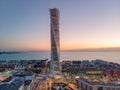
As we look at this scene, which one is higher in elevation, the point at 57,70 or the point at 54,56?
the point at 54,56

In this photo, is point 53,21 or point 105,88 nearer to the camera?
point 105,88

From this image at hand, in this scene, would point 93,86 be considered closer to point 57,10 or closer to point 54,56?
point 54,56

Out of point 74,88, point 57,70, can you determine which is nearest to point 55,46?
point 57,70

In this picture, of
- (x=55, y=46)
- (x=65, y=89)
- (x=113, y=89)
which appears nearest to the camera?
(x=113, y=89)

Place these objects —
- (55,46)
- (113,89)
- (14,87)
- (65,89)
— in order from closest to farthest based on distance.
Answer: (14,87), (113,89), (65,89), (55,46)

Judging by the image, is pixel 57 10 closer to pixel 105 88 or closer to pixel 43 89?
pixel 43 89

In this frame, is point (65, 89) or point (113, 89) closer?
point (113, 89)

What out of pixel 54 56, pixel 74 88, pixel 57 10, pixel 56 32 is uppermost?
pixel 57 10

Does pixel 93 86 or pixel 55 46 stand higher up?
pixel 55 46

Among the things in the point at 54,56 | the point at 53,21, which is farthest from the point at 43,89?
the point at 53,21
